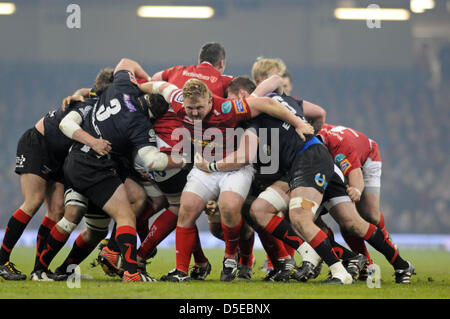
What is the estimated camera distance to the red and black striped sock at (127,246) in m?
5.96

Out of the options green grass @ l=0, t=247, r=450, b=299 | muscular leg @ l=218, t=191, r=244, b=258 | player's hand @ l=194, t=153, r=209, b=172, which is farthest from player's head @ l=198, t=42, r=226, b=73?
green grass @ l=0, t=247, r=450, b=299

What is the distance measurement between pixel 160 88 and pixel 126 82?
A: 1.22 feet

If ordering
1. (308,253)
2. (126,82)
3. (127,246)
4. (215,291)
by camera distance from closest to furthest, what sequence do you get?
(215,291) < (127,246) < (308,253) < (126,82)

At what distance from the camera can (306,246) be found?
6230 millimetres

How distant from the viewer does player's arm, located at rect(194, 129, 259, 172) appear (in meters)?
6.23

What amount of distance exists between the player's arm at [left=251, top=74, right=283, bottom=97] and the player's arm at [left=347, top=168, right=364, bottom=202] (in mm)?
1232

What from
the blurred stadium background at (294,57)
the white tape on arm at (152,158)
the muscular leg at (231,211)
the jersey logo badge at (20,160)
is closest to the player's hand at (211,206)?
the muscular leg at (231,211)

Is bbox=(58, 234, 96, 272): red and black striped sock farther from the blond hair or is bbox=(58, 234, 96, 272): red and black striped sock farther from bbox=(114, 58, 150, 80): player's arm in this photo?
the blond hair

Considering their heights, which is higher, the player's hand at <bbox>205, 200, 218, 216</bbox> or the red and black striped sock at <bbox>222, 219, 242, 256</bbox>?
the player's hand at <bbox>205, 200, 218, 216</bbox>

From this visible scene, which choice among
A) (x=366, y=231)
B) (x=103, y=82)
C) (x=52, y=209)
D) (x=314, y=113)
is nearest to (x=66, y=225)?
(x=52, y=209)

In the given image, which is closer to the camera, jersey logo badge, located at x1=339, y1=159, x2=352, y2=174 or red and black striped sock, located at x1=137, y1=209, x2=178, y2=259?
red and black striped sock, located at x1=137, y1=209, x2=178, y2=259

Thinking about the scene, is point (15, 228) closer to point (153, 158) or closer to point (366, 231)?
point (153, 158)

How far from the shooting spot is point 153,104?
260 inches
